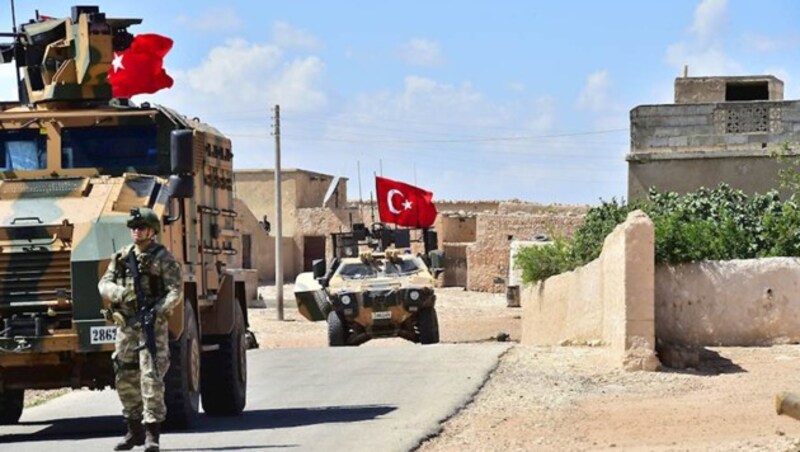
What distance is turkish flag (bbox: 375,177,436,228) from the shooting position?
40.1m

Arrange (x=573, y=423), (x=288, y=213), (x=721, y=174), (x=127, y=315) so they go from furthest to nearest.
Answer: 1. (x=288, y=213)
2. (x=721, y=174)
3. (x=573, y=423)
4. (x=127, y=315)

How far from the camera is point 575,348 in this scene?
21.3 m

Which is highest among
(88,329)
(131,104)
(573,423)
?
(131,104)

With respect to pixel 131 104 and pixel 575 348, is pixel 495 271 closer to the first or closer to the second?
pixel 575 348

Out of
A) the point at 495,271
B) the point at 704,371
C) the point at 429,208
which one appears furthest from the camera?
the point at 495,271

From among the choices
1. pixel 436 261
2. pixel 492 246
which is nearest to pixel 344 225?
pixel 492 246

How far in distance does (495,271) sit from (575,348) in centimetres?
3074

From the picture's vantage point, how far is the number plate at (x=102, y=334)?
513 inches

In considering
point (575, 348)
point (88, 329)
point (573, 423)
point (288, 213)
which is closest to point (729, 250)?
point (575, 348)

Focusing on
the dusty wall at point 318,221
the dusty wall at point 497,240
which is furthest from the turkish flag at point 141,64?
the dusty wall at point 318,221

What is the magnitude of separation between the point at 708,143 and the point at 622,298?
10.9 meters

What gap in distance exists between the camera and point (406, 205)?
132 feet

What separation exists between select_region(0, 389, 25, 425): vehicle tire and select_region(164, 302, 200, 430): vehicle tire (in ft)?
8.00

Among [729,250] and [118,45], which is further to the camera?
[729,250]
